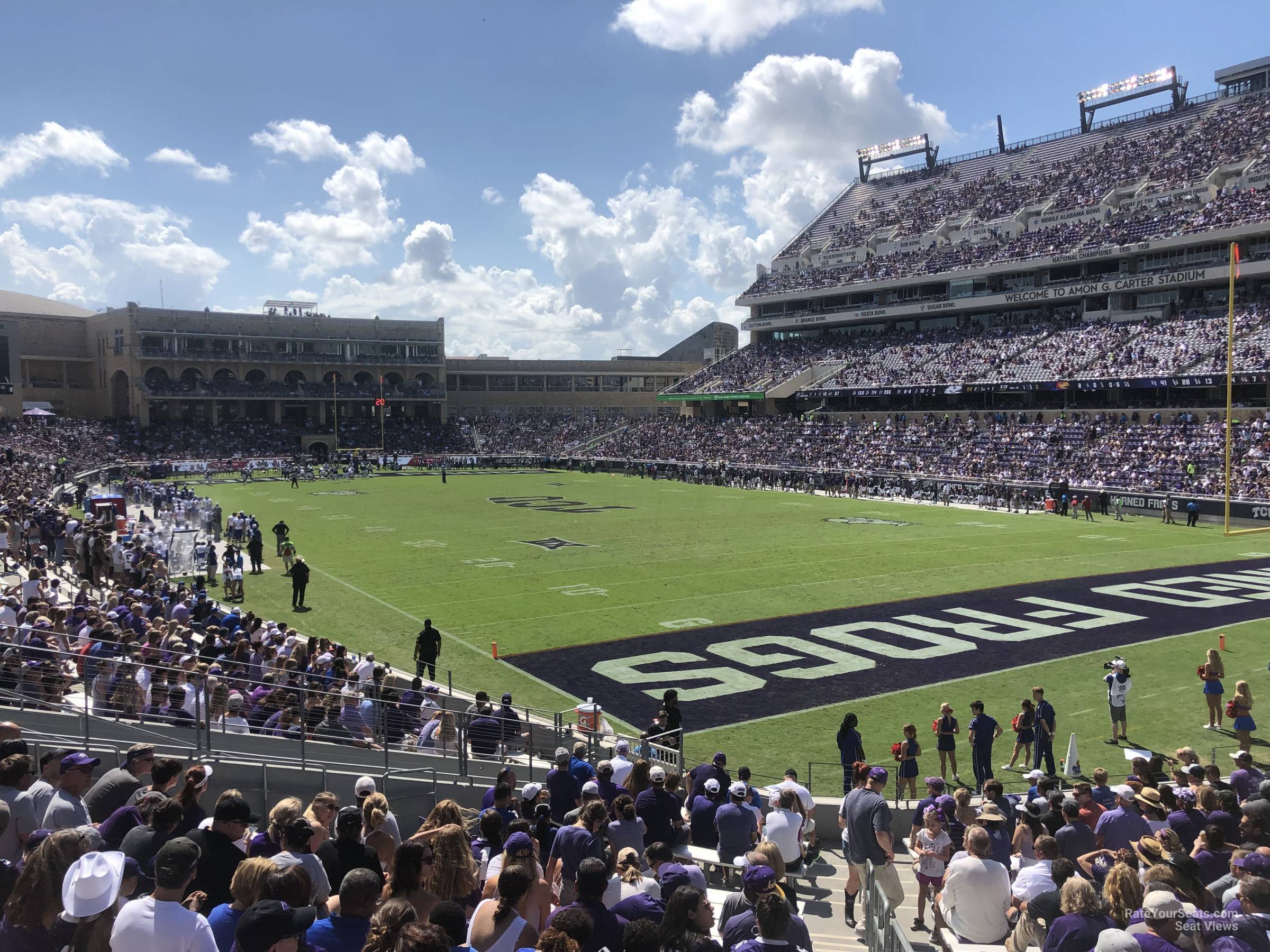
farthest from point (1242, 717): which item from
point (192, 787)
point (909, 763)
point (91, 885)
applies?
point (91, 885)

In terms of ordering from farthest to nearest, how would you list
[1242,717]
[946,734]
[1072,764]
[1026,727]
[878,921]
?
[1242,717], [1026,727], [1072,764], [946,734], [878,921]

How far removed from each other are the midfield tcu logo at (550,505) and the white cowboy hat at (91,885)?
126 feet

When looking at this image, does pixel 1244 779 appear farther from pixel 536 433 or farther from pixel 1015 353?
pixel 536 433

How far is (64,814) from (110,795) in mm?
511

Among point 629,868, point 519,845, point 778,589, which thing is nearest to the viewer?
point 519,845

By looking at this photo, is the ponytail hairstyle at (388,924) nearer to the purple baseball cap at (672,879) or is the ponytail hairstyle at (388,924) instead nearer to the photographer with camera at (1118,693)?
the purple baseball cap at (672,879)

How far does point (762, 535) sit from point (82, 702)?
26.7 metres

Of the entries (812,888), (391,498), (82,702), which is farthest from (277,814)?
(391,498)

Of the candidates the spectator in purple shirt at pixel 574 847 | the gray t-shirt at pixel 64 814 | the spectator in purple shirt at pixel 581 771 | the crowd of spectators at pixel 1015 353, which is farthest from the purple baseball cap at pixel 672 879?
the crowd of spectators at pixel 1015 353

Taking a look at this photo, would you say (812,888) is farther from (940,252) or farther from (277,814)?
(940,252)

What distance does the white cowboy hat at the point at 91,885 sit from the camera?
173 inches

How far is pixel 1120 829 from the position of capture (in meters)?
7.12

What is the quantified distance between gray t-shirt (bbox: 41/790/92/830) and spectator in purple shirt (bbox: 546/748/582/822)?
11.8ft

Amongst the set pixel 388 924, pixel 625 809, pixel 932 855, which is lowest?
pixel 932 855
